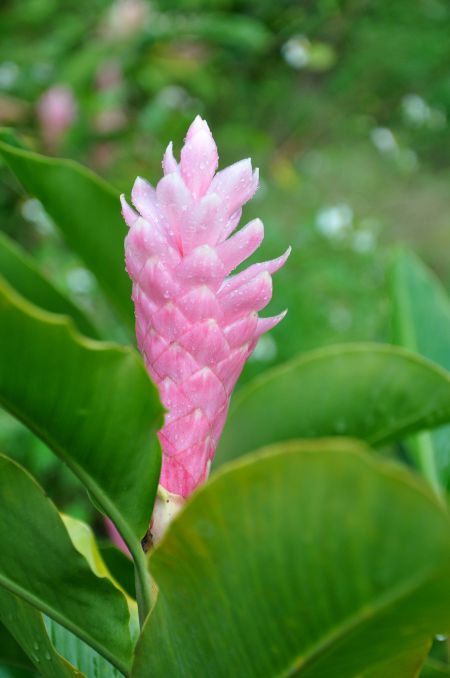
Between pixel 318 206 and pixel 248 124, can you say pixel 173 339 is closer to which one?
pixel 318 206

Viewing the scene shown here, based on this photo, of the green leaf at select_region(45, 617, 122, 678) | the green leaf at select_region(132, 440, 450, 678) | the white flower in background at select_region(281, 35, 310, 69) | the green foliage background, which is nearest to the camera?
the green leaf at select_region(132, 440, 450, 678)

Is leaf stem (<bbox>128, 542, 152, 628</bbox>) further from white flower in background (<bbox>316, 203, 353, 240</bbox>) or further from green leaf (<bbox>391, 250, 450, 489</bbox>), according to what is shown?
white flower in background (<bbox>316, 203, 353, 240</bbox>)

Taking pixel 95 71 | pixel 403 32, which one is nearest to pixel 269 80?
pixel 403 32

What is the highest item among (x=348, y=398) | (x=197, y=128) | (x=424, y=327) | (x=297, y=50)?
(x=297, y=50)

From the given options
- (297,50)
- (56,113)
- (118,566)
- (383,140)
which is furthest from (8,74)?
(383,140)

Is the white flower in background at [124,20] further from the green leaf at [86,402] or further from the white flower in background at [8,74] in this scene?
the green leaf at [86,402]

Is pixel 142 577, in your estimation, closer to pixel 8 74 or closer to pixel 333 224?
pixel 8 74

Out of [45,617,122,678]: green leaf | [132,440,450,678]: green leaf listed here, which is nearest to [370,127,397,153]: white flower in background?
[45,617,122,678]: green leaf
